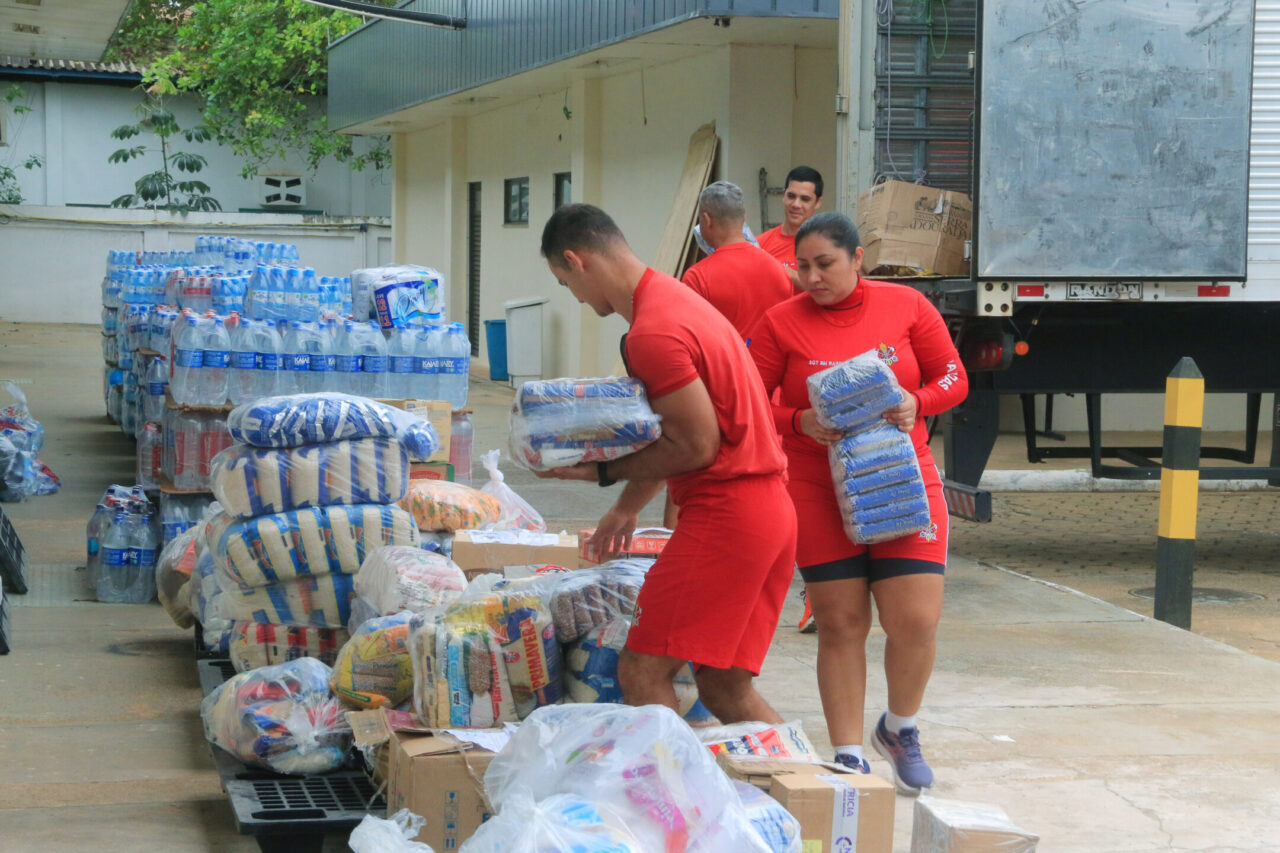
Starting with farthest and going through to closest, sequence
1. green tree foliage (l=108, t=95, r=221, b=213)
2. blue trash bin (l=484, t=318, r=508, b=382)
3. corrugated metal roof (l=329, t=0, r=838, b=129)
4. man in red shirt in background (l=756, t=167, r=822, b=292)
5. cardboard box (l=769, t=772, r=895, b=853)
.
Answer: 1. green tree foliage (l=108, t=95, r=221, b=213)
2. blue trash bin (l=484, t=318, r=508, b=382)
3. corrugated metal roof (l=329, t=0, r=838, b=129)
4. man in red shirt in background (l=756, t=167, r=822, b=292)
5. cardboard box (l=769, t=772, r=895, b=853)

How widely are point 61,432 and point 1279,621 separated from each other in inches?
480

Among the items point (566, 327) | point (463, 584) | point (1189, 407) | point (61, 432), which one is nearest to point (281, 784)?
point (463, 584)

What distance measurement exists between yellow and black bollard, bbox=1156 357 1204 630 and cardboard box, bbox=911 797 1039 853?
385cm

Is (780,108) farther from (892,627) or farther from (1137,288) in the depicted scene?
(892,627)

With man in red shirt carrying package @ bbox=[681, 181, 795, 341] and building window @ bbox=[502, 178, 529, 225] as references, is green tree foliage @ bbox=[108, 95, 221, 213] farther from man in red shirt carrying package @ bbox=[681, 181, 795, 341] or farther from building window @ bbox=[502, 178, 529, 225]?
man in red shirt carrying package @ bbox=[681, 181, 795, 341]

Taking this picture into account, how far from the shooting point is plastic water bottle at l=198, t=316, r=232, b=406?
743cm

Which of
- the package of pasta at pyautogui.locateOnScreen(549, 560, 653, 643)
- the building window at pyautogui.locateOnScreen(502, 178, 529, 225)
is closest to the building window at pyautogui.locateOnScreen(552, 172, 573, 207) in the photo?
the building window at pyautogui.locateOnScreen(502, 178, 529, 225)

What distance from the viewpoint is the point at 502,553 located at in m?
5.88

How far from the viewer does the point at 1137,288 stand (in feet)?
26.6

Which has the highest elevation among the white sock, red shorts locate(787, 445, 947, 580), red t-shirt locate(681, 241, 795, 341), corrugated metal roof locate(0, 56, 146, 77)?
corrugated metal roof locate(0, 56, 146, 77)

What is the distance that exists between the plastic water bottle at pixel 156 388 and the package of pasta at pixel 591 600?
205 inches

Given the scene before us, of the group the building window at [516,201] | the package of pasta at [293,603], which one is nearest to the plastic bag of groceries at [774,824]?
the package of pasta at [293,603]

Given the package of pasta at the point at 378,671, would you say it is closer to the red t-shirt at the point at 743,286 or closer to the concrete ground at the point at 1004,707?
the concrete ground at the point at 1004,707

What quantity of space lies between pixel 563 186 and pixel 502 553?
14.6 metres
